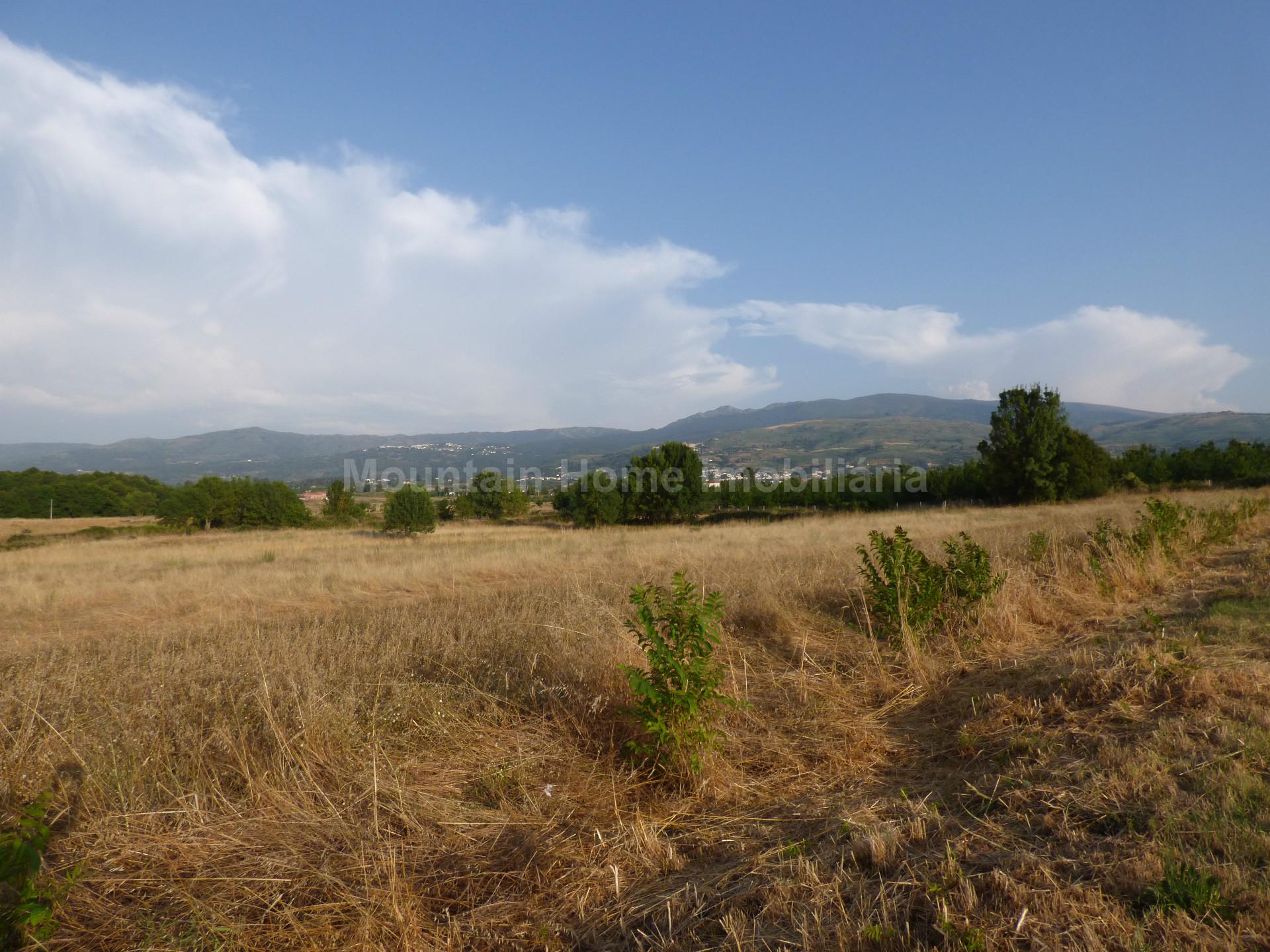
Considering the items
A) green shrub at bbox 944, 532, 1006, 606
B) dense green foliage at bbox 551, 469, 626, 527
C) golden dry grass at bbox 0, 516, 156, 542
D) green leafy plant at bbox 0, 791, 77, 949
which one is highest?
green shrub at bbox 944, 532, 1006, 606

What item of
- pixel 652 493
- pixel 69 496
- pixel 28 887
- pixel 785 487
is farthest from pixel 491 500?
pixel 28 887

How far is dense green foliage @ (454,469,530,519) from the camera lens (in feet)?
170

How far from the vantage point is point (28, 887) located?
2.18m

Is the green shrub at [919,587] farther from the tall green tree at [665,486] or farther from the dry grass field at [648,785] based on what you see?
the tall green tree at [665,486]

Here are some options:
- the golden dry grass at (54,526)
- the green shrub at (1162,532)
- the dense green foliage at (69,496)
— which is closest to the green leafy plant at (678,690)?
the green shrub at (1162,532)

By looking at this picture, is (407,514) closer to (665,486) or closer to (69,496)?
(665,486)

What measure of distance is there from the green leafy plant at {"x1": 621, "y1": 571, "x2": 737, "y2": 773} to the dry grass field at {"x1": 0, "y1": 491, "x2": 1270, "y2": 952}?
0.17 meters

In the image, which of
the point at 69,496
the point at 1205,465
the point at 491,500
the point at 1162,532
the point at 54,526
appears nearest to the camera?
the point at 1162,532

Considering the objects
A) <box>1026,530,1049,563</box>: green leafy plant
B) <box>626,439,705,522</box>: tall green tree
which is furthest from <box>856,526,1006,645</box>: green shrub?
<box>626,439,705,522</box>: tall green tree

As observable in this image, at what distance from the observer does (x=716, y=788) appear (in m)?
3.44

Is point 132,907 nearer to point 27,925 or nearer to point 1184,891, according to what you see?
point 27,925

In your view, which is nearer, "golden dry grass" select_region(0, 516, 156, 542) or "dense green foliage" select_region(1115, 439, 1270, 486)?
"dense green foliage" select_region(1115, 439, 1270, 486)

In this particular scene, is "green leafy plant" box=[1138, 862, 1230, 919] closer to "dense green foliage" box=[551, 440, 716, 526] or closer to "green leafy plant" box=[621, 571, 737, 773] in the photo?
"green leafy plant" box=[621, 571, 737, 773]

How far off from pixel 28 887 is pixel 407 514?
35559 millimetres
